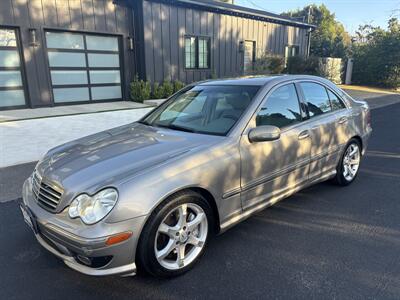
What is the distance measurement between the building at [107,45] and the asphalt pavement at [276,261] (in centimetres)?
764

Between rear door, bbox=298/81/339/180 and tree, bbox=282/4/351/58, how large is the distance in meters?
19.7

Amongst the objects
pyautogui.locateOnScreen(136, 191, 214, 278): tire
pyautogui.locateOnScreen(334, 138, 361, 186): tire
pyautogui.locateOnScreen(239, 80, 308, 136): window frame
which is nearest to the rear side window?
pyautogui.locateOnScreen(334, 138, 361, 186): tire

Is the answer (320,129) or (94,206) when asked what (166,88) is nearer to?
(320,129)

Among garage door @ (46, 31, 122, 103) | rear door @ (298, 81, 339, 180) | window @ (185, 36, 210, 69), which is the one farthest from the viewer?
window @ (185, 36, 210, 69)

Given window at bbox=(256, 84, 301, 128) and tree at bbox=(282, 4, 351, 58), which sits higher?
tree at bbox=(282, 4, 351, 58)

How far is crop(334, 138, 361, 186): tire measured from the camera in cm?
430

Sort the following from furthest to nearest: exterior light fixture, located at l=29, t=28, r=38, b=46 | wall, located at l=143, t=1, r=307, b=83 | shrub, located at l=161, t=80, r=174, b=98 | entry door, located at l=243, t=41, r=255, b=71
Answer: entry door, located at l=243, t=41, r=255, b=71
shrub, located at l=161, t=80, r=174, b=98
wall, located at l=143, t=1, r=307, b=83
exterior light fixture, located at l=29, t=28, r=38, b=46

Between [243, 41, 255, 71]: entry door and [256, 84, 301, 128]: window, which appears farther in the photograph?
[243, 41, 255, 71]: entry door

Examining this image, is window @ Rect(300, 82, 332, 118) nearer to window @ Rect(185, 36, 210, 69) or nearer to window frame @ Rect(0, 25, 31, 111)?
window frame @ Rect(0, 25, 31, 111)

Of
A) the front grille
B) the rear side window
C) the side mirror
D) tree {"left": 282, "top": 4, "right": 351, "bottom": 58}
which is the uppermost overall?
tree {"left": 282, "top": 4, "right": 351, "bottom": 58}

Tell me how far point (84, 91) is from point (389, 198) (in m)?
10.5

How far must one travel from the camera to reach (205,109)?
3.53m

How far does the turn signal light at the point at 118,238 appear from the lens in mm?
2170

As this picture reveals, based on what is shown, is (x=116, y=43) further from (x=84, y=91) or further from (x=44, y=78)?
(x=44, y=78)
